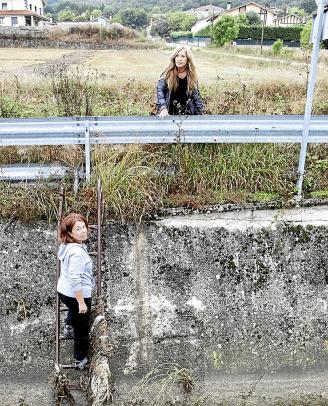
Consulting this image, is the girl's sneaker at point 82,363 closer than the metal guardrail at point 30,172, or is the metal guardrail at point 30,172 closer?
the girl's sneaker at point 82,363

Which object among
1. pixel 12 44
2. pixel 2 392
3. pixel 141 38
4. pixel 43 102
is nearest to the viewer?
pixel 2 392

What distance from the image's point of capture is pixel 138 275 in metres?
5.78

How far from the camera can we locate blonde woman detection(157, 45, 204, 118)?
5980 mm

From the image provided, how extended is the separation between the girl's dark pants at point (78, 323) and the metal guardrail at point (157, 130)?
176 centimetres

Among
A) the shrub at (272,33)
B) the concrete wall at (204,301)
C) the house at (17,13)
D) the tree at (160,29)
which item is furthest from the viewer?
the tree at (160,29)

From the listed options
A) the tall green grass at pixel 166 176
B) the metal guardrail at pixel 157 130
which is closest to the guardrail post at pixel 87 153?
the metal guardrail at pixel 157 130

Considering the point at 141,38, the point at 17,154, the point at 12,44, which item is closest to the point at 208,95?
the point at 17,154

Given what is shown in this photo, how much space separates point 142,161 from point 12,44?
32.2 m

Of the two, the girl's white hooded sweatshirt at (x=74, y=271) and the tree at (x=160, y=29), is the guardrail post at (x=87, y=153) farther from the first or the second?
the tree at (x=160, y=29)

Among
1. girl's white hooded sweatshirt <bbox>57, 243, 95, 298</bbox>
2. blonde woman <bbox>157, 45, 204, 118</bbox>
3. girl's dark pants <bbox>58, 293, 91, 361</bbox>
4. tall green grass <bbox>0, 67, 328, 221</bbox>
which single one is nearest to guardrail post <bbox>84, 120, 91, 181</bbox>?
tall green grass <bbox>0, 67, 328, 221</bbox>

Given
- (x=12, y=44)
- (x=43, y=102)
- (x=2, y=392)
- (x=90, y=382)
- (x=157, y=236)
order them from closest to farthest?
(x=90, y=382) < (x=2, y=392) < (x=157, y=236) < (x=43, y=102) < (x=12, y=44)

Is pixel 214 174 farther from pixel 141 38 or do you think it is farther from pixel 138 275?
pixel 141 38

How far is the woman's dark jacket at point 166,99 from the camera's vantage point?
6164mm

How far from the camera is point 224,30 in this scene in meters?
42.8
